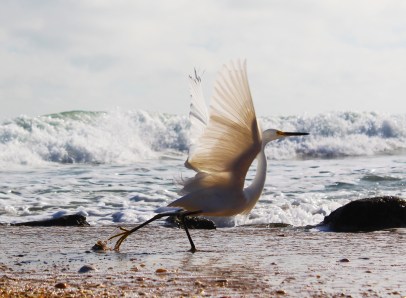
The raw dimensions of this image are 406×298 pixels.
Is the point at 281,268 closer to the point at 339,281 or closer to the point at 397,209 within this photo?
the point at 339,281

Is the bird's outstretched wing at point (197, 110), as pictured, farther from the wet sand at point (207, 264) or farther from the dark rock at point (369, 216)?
the dark rock at point (369, 216)

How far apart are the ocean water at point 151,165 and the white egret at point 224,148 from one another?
304mm

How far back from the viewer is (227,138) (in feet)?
19.2

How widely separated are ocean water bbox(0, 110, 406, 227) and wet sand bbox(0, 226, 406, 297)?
2.44ft

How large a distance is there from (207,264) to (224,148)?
0.94 metres

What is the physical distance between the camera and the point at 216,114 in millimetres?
5586

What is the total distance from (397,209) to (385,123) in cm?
2394

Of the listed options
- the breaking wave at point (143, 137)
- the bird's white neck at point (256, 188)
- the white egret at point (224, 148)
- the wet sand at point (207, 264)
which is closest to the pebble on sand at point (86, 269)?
the wet sand at point (207, 264)

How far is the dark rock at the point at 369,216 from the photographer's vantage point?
8.37 m

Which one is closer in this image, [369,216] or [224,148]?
[224,148]

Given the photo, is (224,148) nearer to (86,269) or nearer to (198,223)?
(86,269)

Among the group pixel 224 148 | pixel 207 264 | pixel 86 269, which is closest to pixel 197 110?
pixel 224 148

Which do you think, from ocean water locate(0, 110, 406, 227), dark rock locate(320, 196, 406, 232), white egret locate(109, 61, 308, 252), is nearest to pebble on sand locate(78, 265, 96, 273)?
white egret locate(109, 61, 308, 252)

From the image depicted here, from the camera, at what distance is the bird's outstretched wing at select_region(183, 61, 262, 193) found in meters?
5.43
